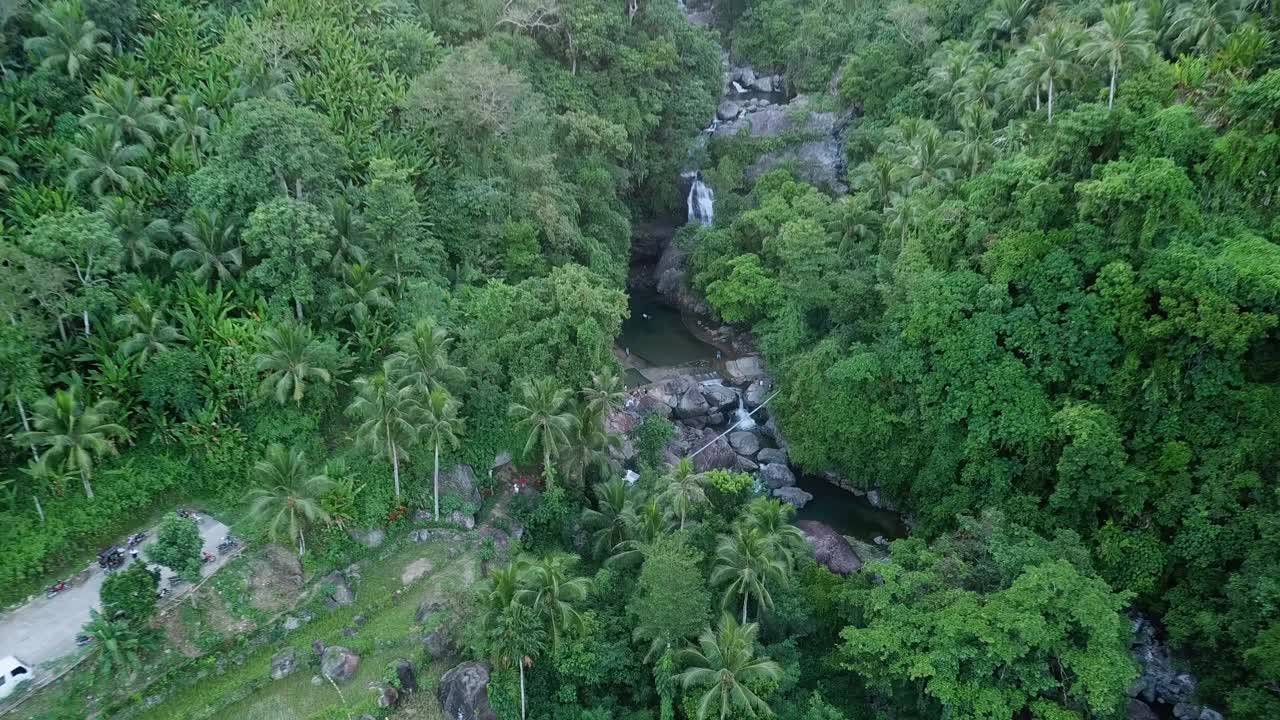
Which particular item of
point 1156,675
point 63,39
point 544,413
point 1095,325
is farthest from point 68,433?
point 1156,675

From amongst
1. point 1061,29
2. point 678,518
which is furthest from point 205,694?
point 1061,29

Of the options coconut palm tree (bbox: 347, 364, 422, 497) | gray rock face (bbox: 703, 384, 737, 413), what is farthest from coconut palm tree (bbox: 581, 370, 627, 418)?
gray rock face (bbox: 703, 384, 737, 413)

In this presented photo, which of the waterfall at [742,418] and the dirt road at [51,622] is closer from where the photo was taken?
the dirt road at [51,622]

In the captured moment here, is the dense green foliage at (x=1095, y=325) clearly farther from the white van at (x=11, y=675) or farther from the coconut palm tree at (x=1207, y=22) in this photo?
the white van at (x=11, y=675)

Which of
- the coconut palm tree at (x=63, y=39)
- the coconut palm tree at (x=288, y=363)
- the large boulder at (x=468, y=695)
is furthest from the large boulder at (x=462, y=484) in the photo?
the coconut palm tree at (x=63, y=39)

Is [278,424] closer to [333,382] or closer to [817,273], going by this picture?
[333,382]

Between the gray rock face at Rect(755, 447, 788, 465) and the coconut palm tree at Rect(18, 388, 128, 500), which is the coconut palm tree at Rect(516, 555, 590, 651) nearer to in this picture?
the coconut palm tree at Rect(18, 388, 128, 500)
